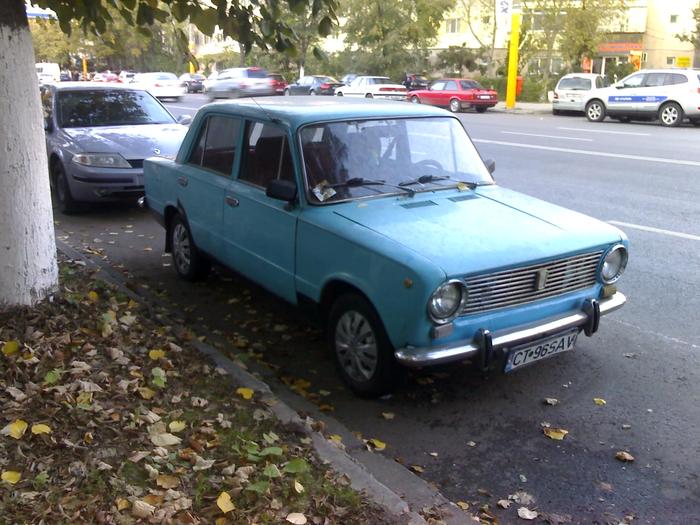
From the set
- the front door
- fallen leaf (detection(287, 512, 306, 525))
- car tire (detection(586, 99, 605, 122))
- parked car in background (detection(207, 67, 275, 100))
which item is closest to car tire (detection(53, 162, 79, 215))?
the front door

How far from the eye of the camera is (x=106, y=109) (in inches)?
417


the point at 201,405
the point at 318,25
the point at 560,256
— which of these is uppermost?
the point at 318,25

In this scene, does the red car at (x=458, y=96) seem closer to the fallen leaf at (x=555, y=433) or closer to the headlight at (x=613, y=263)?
the headlight at (x=613, y=263)

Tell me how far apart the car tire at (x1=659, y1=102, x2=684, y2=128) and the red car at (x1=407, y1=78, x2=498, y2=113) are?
9640mm

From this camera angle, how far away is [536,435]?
4234 mm

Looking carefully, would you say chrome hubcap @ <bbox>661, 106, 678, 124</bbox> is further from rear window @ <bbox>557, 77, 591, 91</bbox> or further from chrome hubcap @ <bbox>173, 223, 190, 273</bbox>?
chrome hubcap @ <bbox>173, 223, 190, 273</bbox>

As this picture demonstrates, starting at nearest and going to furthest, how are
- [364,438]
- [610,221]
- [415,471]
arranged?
[415,471] → [364,438] → [610,221]

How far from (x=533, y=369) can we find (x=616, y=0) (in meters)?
41.2

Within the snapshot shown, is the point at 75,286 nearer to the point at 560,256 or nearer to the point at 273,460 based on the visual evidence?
the point at 273,460

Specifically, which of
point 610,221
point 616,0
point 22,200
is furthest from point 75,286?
point 616,0

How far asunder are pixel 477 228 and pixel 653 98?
74.9ft

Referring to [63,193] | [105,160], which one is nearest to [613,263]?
[105,160]

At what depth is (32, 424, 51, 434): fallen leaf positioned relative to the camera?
11.6 ft

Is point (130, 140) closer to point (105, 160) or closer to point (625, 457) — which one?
point (105, 160)
